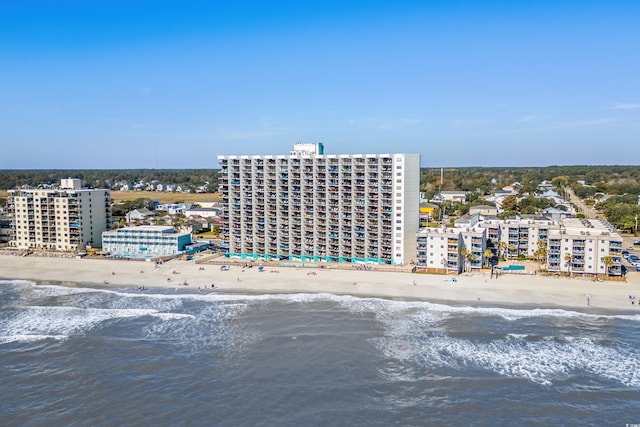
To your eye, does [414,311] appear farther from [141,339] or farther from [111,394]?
[111,394]

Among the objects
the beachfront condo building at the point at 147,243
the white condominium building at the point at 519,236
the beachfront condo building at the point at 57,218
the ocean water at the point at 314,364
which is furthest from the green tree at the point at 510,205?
the beachfront condo building at the point at 57,218

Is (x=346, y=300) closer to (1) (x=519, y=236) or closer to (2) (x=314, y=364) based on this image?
(2) (x=314, y=364)

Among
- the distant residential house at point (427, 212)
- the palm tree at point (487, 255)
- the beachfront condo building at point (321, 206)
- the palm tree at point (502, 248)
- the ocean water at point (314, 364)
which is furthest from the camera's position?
the distant residential house at point (427, 212)

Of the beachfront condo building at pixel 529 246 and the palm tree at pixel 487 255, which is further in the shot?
the palm tree at pixel 487 255

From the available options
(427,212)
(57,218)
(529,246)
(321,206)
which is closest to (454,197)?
(427,212)

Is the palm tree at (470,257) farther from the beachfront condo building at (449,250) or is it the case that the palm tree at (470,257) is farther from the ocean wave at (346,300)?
the ocean wave at (346,300)

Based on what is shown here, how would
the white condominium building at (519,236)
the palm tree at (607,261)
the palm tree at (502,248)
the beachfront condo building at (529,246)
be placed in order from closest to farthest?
the palm tree at (607,261) < the beachfront condo building at (529,246) < the palm tree at (502,248) < the white condominium building at (519,236)

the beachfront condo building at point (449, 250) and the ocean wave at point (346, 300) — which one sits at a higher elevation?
the beachfront condo building at point (449, 250)

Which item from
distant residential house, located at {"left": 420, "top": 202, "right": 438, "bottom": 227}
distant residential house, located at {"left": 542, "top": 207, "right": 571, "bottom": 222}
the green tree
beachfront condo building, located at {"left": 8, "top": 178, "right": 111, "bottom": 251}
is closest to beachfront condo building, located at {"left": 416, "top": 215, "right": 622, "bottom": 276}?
distant residential house, located at {"left": 542, "top": 207, "right": 571, "bottom": 222}
